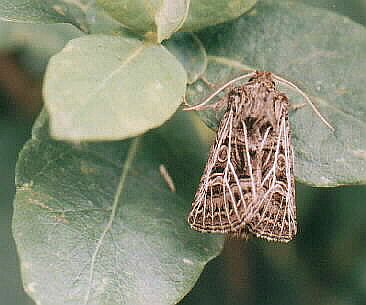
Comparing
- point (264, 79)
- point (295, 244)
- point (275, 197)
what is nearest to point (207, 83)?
point (264, 79)

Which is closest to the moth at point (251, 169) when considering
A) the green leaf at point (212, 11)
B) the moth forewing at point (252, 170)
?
the moth forewing at point (252, 170)

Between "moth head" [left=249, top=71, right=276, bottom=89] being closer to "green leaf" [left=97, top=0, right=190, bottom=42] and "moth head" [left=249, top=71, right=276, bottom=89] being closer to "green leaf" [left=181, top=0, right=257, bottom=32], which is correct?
"green leaf" [left=181, top=0, right=257, bottom=32]

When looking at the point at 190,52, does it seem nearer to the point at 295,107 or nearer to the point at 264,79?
the point at 264,79

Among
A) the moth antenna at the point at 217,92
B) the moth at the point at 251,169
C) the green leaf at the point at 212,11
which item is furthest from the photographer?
the moth at the point at 251,169

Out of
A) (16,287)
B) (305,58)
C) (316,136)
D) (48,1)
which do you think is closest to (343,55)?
(305,58)

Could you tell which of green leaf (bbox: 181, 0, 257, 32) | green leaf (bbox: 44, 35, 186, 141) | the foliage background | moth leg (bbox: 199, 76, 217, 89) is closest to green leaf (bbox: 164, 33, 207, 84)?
moth leg (bbox: 199, 76, 217, 89)

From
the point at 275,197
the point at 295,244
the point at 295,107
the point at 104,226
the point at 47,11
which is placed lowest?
the point at 295,244

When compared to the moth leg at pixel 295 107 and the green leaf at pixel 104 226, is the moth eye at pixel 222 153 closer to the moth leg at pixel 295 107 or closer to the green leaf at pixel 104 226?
the green leaf at pixel 104 226
